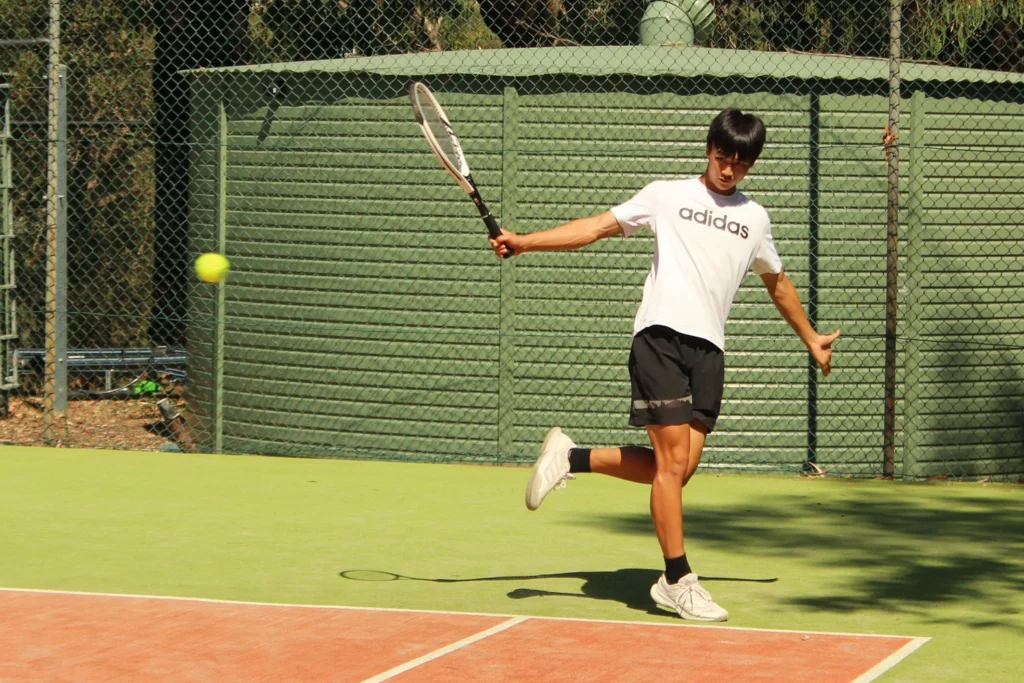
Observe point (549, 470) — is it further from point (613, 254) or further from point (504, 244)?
point (613, 254)

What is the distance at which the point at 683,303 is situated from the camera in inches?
242

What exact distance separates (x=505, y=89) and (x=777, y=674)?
6.17 meters

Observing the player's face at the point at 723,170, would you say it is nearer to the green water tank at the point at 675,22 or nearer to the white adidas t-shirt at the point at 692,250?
the white adidas t-shirt at the point at 692,250

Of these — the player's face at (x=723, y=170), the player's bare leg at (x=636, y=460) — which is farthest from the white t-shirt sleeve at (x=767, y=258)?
the player's bare leg at (x=636, y=460)

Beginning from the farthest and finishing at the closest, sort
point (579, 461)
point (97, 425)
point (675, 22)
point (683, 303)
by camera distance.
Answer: point (97, 425) < point (675, 22) < point (579, 461) < point (683, 303)

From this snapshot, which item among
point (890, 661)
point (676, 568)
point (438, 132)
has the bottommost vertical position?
point (890, 661)

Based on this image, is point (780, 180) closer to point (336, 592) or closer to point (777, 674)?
point (336, 592)

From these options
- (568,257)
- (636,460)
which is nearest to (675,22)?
(568,257)

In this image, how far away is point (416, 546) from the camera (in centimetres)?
787

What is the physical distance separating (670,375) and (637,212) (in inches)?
25.7

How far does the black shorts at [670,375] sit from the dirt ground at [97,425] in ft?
20.9

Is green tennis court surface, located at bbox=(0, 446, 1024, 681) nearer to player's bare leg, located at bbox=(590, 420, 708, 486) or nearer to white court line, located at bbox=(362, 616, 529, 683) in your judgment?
white court line, located at bbox=(362, 616, 529, 683)

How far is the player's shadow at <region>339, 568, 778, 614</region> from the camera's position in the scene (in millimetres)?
6668

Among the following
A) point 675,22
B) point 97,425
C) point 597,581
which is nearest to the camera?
point 597,581
